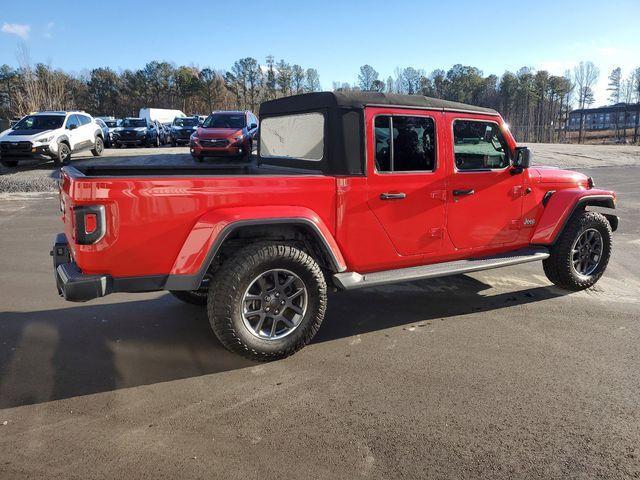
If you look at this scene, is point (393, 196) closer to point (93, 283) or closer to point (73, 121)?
point (93, 283)

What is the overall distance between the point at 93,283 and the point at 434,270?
8.65 ft

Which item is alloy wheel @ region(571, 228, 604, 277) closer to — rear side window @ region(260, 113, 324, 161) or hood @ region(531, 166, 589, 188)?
hood @ region(531, 166, 589, 188)

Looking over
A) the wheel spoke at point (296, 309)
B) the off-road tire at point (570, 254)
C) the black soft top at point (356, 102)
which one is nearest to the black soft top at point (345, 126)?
the black soft top at point (356, 102)

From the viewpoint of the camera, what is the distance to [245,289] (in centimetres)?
350

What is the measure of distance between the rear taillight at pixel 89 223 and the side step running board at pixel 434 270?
1.71 m

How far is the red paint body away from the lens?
317 cm

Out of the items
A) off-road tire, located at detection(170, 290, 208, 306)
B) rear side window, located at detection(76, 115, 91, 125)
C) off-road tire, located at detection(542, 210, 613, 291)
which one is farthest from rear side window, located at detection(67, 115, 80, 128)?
off-road tire, located at detection(542, 210, 613, 291)

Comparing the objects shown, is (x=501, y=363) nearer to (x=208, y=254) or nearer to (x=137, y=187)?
(x=208, y=254)

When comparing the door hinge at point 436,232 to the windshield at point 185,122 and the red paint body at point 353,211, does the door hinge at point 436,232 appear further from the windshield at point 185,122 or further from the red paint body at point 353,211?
the windshield at point 185,122

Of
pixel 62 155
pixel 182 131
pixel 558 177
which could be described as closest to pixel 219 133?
pixel 62 155

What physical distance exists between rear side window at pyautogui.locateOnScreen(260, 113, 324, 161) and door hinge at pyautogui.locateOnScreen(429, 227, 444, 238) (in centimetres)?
116

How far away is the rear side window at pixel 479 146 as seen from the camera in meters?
4.41

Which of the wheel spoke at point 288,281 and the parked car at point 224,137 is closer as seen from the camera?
the wheel spoke at point 288,281

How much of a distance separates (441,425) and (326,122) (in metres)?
2.37
